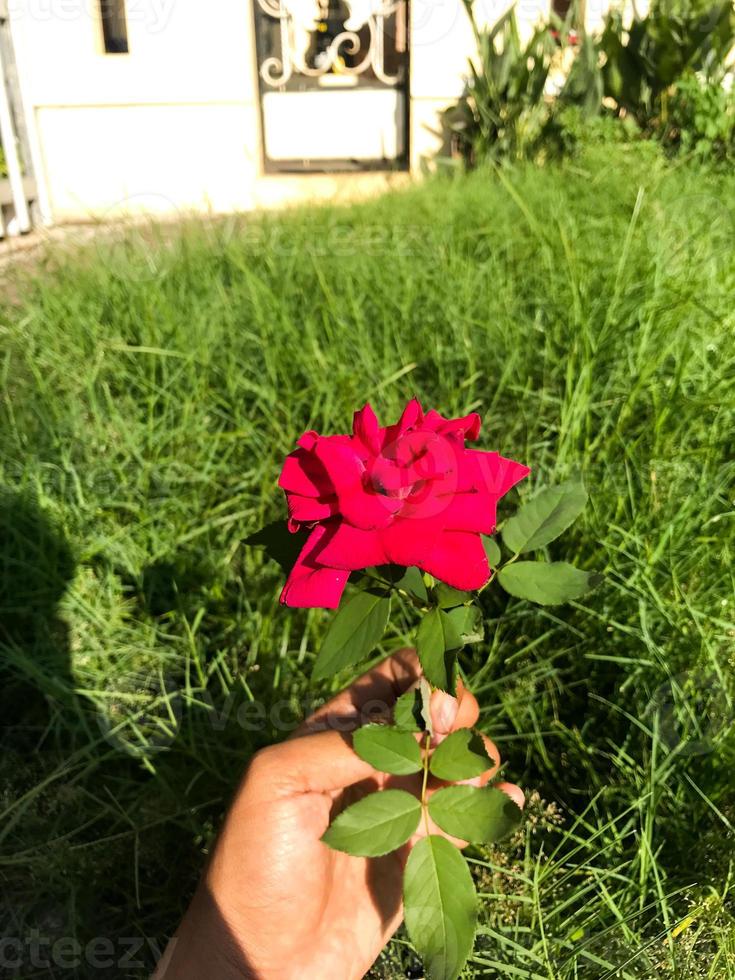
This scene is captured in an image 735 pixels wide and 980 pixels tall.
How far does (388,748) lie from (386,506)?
32 centimetres

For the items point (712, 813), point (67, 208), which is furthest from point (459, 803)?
point (67, 208)

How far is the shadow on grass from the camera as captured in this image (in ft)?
4.60

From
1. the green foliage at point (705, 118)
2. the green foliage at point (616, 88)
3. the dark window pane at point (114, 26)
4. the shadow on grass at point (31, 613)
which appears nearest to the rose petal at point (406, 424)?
the shadow on grass at point (31, 613)

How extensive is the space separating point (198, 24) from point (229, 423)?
4584mm

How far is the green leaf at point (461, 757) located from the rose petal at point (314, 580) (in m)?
0.28

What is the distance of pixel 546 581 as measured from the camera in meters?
0.82

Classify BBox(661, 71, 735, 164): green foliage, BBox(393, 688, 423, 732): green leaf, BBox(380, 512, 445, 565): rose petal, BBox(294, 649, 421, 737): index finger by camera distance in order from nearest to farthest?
BBox(380, 512, 445, 565): rose petal < BBox(393, 688, 423, 732): green leaf < BBox(294, 649, 421, 737): index finger < BBox(661, 71, 735, 164): green foliage

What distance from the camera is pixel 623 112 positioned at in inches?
186

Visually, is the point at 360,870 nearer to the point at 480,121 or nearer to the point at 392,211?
the point at 392,211

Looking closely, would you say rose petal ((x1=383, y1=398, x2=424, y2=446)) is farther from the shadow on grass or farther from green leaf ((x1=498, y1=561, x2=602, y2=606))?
the shadow on grass

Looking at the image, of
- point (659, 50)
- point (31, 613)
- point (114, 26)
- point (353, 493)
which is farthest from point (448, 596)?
point (114, 26)

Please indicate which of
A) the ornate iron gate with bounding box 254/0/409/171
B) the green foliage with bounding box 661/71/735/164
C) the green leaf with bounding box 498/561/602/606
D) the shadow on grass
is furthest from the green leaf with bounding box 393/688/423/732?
the ornate iron gate with bounding box 254/0/409/171

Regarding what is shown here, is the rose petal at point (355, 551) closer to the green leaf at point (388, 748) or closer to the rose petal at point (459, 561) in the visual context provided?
the rose petal at point (459, 561)

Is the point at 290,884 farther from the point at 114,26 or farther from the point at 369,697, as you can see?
the point at 114,26
